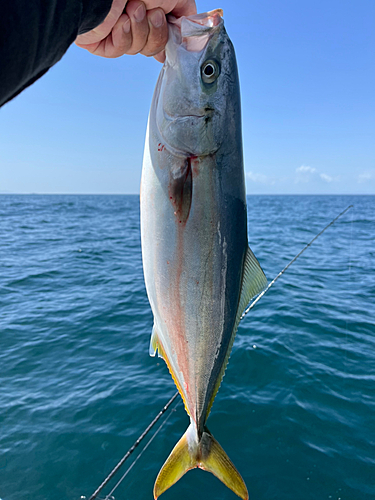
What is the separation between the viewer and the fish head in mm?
1480

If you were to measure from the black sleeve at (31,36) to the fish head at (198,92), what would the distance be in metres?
0.60

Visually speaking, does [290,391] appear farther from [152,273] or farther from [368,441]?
[152,273]

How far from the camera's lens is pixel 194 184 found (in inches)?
59.4

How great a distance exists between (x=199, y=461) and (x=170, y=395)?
3547 millimetres

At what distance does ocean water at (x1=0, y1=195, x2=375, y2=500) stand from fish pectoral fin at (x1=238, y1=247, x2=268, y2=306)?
298 cm

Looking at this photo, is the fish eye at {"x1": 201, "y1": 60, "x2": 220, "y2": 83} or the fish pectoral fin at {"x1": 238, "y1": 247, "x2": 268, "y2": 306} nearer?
the fish eye at {"x1": 201, "y1": 60, "x2": 220, "y2": 83}

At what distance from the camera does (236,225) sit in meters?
1.59

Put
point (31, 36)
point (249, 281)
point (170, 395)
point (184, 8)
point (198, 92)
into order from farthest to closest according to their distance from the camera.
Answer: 1. point (170, 395)
2. point (249, 281)
3. point (184, 8)
4. point (198, 92)
5. point (31, 36)

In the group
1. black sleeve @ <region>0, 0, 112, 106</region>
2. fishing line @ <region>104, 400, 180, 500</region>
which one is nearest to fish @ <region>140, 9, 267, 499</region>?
black sleeve @ <region>0, 0, 112, 106</region>

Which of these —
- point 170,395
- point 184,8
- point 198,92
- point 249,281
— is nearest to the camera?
point 198,92

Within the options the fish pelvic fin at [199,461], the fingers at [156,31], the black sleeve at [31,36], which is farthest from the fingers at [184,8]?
the fish pelvic fin at [199,461]

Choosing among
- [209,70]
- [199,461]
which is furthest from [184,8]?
[199,461]

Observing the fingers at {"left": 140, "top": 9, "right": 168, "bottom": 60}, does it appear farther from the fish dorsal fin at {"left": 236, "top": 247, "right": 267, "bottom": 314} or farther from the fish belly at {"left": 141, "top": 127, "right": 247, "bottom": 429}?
the fish dorsal fin at {"left": 236, "top": 247, "right": 267, "bottom": 314}

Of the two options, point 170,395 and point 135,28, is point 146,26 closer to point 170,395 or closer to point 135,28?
point 135,28
